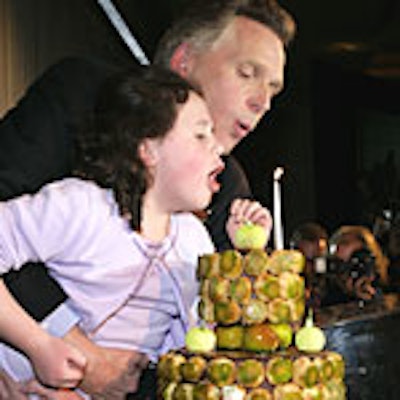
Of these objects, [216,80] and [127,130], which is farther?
[216,80]

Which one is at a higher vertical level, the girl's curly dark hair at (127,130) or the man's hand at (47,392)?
the girl's curly dark hair at (127,130)

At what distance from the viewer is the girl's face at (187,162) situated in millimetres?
1459

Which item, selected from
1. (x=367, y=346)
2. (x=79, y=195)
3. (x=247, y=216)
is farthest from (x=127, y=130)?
(x=367, y=346)

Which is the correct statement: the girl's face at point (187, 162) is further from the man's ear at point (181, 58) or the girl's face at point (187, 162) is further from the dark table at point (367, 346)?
the dark table at point (367, 346)

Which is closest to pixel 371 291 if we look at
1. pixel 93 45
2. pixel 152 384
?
pixel 152 384

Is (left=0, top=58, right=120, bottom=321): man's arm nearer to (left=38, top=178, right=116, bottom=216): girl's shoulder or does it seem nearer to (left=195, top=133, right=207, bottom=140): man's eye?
(left=38, top=178, right=116, bottom=216): girl's shoulder

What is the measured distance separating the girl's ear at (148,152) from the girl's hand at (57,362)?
364mm

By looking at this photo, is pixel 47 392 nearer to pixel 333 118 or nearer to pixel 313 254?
pixel 313 254

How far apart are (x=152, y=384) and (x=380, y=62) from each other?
788 centimetres

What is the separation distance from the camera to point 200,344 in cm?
117

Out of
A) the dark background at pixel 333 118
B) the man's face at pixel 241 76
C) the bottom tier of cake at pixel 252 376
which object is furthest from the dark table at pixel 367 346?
the dark background at pixel 333 118

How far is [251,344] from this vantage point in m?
1.16

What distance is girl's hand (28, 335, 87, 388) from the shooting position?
1.27 m

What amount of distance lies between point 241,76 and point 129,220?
2.01 ft
